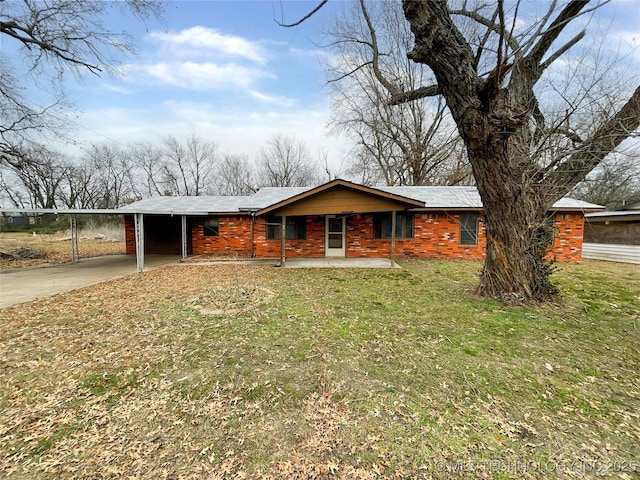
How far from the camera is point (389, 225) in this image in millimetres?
11867

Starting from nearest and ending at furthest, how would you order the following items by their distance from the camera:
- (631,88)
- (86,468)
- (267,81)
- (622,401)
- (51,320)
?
(86,468)
(622,401)
(631,88)
(51,320)
(267,81)

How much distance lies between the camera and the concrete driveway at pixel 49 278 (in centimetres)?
642

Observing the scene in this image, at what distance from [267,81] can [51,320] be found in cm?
1148

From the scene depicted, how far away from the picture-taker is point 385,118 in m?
20.7

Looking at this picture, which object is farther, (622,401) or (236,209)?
(236,209)

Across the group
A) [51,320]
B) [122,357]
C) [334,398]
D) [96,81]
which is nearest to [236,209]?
[96,81]

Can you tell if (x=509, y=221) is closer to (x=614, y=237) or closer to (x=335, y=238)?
(x=335, y=238)

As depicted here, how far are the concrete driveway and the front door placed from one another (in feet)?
23.4

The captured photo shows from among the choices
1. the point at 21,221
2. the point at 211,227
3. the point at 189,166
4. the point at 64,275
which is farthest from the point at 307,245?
the point at 189,166

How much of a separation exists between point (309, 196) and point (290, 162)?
22184mm

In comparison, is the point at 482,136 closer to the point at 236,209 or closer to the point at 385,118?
the point at 236,209

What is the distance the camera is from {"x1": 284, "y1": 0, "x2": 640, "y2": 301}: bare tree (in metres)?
4.46

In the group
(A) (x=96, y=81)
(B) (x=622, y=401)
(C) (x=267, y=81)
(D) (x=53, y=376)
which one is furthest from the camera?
(C) (x=267, y=81)

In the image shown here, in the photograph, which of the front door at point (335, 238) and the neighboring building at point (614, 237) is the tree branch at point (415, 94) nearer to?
the front door at point (335, 238)
